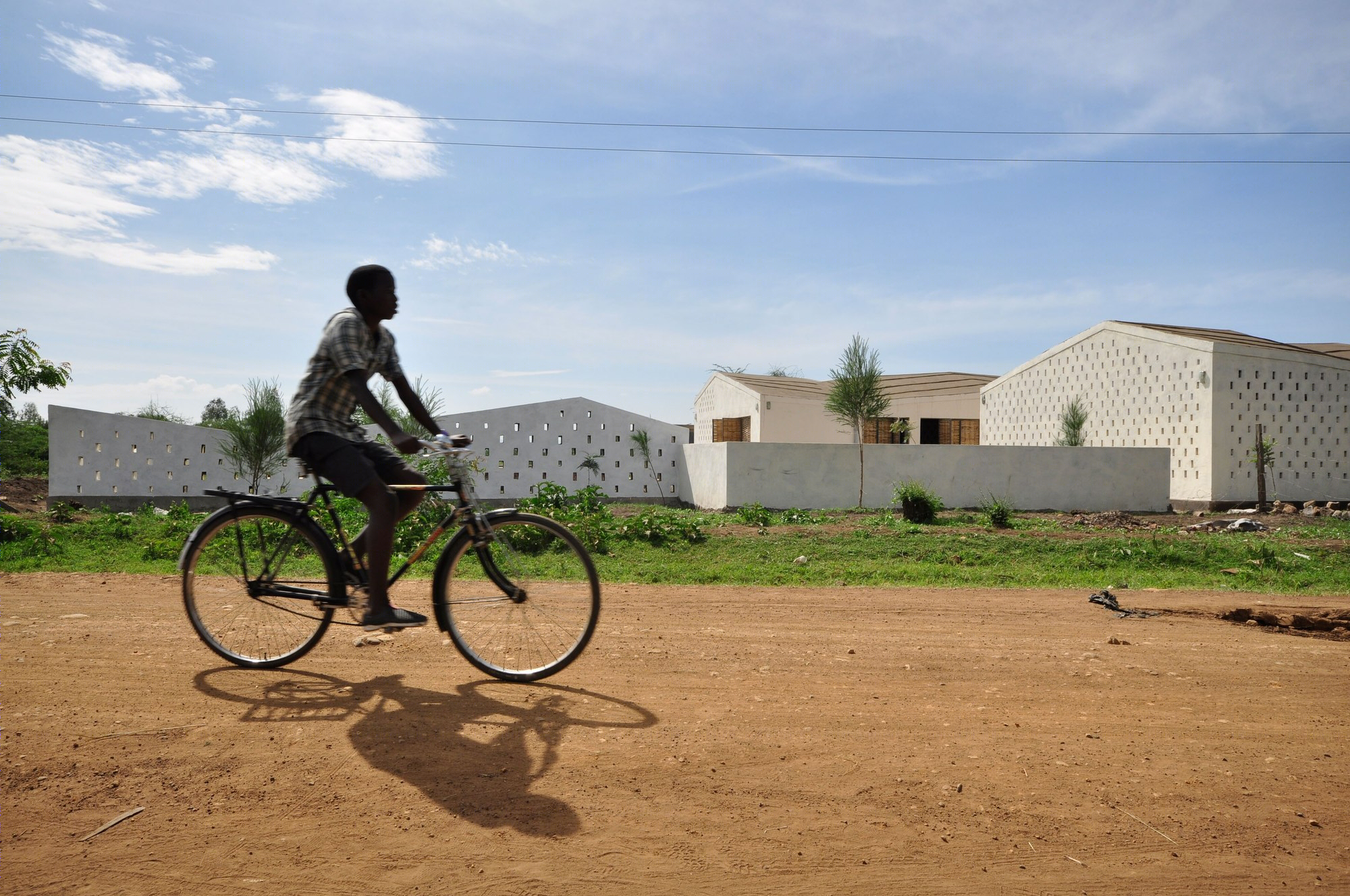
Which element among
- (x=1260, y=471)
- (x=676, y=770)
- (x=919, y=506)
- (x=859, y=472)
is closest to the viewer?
(x=676, y=770)

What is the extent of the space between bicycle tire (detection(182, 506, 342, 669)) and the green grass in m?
3.93

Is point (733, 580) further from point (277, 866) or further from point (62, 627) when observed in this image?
point (277, 866)

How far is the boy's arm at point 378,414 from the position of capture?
11.7ft

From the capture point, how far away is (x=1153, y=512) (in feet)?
67.9

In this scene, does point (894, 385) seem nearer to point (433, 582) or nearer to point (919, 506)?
point (919, 506)

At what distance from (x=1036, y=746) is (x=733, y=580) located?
16.6ft

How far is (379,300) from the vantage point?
4012 mm

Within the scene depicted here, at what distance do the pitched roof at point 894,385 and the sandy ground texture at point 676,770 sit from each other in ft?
81.6

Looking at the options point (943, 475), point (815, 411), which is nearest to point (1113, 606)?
point (943, 475)

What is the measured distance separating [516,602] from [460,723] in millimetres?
800

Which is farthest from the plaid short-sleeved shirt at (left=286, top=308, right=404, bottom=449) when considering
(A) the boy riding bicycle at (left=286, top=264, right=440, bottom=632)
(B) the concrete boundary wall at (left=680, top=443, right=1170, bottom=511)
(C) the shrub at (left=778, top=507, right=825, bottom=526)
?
(B) the concrete boundary wall at (left=680, top=443, right=1170, bottom=511)

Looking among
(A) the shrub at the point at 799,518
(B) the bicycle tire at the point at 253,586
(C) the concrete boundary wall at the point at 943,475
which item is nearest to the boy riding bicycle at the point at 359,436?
(B) the bicycle tire at the point at 253,586

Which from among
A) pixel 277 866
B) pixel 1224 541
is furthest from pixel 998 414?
pixel 277 866

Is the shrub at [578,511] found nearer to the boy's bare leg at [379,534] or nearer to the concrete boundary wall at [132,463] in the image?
the boy's bare leg at [379,534]
